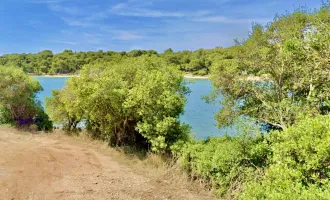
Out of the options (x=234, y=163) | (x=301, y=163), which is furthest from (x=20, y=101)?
(x=301, y=163)

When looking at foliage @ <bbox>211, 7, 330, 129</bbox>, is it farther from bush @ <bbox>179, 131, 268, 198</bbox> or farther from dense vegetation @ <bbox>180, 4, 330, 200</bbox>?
bush @ <bbox>179, 131, 268, 198</bbox>

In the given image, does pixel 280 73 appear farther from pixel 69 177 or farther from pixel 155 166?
pixel 69 177

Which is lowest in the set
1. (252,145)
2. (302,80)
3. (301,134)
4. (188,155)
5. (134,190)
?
(134,190)

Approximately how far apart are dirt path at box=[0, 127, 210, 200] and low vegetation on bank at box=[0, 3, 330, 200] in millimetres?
1564

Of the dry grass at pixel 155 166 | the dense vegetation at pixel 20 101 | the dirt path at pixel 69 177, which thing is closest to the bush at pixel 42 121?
the dense vegetation at pixel 20 101

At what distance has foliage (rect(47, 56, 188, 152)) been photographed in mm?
11406

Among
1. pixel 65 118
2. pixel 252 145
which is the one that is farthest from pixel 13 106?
pixel 252 145

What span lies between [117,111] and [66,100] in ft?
14.7

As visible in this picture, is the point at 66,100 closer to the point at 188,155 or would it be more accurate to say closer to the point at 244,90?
the point at 188,155

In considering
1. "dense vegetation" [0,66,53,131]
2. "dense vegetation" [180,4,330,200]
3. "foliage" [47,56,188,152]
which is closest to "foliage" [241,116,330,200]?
"dense vegetation" [180,4,330,200]

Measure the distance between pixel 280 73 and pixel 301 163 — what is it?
5.66 meters

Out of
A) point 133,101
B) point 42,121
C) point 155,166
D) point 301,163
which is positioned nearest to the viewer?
point 301,163

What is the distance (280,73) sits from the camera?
10312mm

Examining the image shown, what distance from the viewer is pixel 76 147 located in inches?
557
